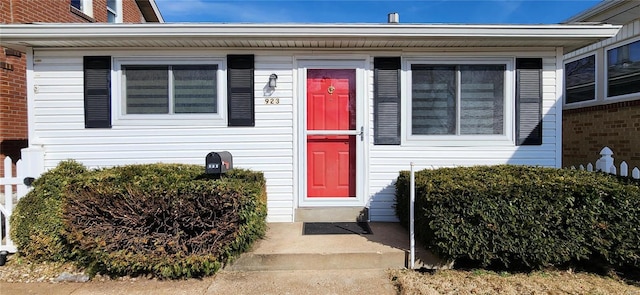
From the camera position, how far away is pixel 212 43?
4402mm

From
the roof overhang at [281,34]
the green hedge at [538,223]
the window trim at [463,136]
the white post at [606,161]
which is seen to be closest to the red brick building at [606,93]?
the white post at [606,161]

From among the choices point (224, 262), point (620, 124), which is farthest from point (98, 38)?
point (620, 124)

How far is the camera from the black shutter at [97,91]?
4.49m

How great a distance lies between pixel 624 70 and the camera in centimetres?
547

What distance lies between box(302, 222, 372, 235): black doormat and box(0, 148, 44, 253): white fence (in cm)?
319

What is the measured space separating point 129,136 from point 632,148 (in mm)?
7369

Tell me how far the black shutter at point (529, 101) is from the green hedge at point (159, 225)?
375cm

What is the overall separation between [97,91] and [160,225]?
238 centimetres

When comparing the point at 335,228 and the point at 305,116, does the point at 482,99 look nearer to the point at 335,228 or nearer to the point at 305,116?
the point at 305,116

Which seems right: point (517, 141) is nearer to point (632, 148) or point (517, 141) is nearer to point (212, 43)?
point (632, 148)

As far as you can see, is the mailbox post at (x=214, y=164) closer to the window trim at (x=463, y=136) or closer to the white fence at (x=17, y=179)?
the white fence at (x=17, y=179)

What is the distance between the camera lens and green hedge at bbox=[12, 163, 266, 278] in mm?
3193

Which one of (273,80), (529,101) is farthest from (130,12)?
(529,101)

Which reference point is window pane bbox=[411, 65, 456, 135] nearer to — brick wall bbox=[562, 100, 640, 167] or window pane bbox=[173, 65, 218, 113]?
window pane bbox=[173, 65, 218, 113]
